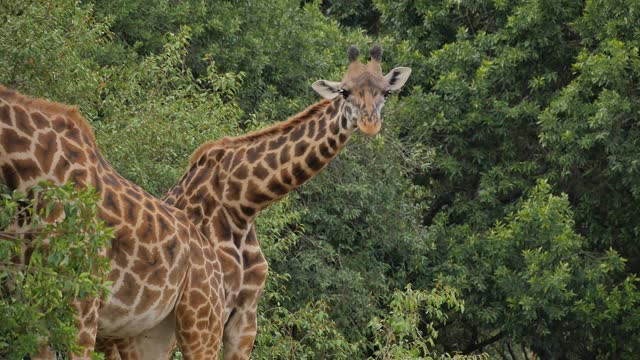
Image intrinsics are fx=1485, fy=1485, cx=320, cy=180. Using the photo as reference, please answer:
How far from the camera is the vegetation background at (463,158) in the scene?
1800 centimetres

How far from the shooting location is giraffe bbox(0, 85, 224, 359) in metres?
9.51

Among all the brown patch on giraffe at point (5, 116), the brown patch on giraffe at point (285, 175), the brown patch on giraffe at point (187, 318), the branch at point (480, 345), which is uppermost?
the brown patch on giraffe at point (5, 116)

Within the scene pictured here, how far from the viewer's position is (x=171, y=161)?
14758 millimetres

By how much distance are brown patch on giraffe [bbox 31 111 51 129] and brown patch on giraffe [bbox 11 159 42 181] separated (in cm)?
30

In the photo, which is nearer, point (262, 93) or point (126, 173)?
point (126, 173)

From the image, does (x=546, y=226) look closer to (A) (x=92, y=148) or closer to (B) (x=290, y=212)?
(B) (x=290, y=212)

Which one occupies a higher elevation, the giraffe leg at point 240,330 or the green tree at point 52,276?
the green tree at point 52,276

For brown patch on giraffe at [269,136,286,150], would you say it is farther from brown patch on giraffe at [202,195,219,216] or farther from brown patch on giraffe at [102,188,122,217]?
brown patch on giraffe at [102,188,122,217]

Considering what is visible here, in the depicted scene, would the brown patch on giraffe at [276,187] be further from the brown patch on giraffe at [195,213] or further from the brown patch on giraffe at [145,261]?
the brown patch on giraffe at [145,261]

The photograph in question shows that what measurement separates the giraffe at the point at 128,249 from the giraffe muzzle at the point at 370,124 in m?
1.41

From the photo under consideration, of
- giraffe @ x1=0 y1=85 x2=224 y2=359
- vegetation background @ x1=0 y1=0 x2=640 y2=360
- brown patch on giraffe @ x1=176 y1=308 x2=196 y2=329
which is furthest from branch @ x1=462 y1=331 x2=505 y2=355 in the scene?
brown patch on giraffe @ x1=176 y1=308 x2=196 y2=329

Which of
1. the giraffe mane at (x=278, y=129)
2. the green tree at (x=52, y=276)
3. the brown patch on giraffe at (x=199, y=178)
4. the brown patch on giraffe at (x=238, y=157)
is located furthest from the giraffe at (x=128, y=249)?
the green tree at (x=52, y=276)

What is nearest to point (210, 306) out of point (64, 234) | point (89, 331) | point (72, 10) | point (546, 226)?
point (89, 331)

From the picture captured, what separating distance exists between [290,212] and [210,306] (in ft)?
18.0
